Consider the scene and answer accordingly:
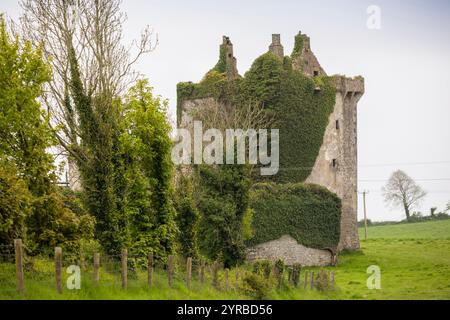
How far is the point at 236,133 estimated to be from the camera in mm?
49031

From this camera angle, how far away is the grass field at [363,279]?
22562 millimetres

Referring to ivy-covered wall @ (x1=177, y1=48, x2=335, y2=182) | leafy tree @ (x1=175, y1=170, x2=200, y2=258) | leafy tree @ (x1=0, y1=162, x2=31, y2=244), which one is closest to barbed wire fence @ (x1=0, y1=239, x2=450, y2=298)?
leafy tree @ (x1=0, y1=162, x2=31, y2=244)

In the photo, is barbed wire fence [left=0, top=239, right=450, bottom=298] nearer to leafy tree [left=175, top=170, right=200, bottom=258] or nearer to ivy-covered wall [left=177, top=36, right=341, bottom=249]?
leafy tree [left=175, top=170, right=200, bottom=258]

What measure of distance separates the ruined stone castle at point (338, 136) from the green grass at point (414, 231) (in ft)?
48.7

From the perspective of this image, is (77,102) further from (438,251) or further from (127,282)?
→ (438,251)

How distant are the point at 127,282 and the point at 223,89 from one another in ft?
104

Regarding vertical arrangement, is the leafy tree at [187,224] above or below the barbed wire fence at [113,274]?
above

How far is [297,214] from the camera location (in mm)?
51125

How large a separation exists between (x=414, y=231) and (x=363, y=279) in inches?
1419

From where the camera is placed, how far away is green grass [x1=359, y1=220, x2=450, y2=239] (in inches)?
2874

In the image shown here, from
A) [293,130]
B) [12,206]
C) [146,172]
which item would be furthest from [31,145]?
[293,130]

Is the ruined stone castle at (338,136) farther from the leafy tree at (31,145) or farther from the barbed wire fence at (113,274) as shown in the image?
the leafy tree at (31,145)

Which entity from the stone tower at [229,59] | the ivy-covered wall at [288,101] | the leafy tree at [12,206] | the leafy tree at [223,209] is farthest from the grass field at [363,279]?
the stone tower at [229,59]

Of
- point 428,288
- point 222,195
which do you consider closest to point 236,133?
point 222,195
